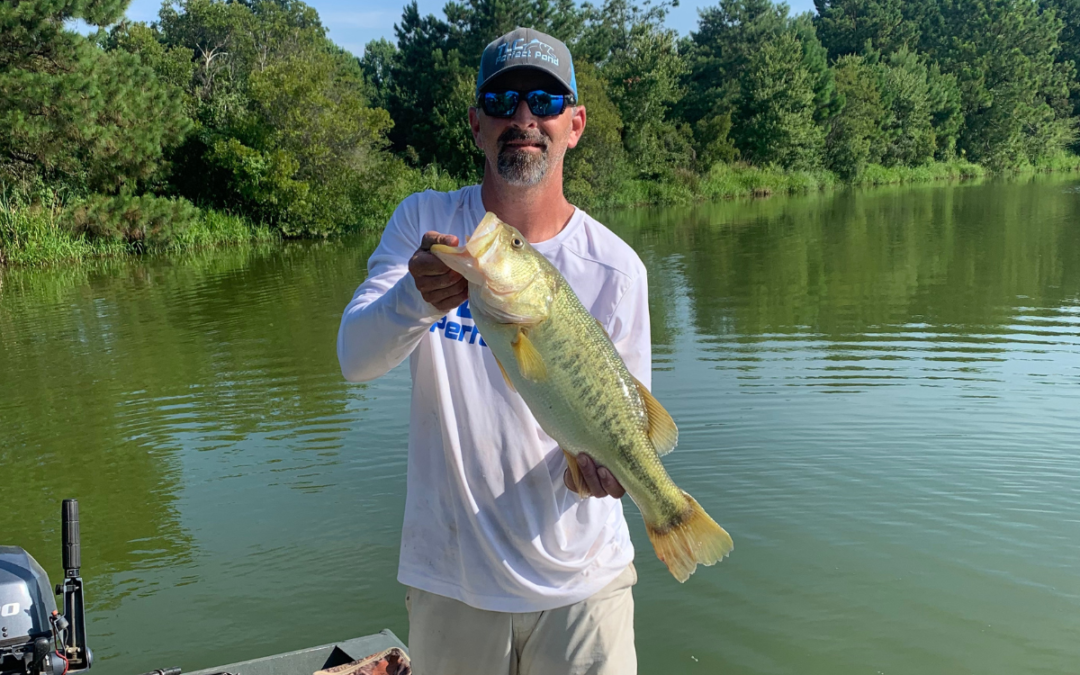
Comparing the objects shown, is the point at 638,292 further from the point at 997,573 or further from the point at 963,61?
the point at 963,61

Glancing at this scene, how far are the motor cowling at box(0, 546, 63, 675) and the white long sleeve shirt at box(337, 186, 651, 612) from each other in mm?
1518

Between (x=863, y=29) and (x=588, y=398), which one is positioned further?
(x=863, y=29)

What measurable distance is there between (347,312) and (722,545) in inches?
47.8

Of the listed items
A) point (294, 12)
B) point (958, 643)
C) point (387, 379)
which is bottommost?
point (958, 643)

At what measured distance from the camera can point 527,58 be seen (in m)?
2.73

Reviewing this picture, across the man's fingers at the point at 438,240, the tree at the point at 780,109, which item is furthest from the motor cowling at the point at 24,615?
the tree at the point at 780,109

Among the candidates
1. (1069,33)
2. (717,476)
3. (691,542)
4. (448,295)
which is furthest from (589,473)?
(1069,33)

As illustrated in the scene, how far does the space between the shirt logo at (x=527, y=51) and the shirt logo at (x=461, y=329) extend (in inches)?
30.5

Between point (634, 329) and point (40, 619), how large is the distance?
2510mm

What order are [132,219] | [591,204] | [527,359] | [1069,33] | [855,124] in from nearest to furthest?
[527,359] < [132,219] < [591,204] < [855,124] < [1069,33]

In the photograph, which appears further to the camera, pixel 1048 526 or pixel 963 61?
pixel 963 61

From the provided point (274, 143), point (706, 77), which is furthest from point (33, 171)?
point (706, 77)

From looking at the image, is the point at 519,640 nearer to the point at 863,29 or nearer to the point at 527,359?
the point at 527,359

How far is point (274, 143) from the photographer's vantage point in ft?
108
